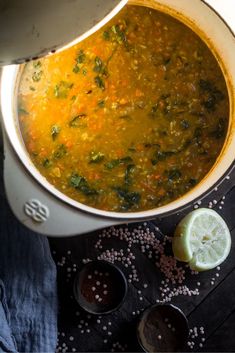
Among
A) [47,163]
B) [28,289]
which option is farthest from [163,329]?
Result: [47,163]

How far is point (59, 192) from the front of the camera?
1.86 metres

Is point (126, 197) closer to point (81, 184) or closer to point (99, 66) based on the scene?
point (81, 184)

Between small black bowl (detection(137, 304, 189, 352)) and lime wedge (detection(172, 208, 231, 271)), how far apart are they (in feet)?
0.62

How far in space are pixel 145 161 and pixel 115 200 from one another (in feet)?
0.57

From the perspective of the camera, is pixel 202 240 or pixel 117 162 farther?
pixel 202 240

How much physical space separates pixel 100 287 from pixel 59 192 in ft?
1.71

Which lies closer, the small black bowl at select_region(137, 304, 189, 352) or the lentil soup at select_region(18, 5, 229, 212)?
the lentil soup at select_region(18, 5, 229, 212)

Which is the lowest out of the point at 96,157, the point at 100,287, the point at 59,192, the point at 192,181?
the point at 100,287

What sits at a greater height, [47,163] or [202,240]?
[202,240]

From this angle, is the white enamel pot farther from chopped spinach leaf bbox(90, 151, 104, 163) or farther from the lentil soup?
chopped spinach leaf bbox(90, 151, 104, 163)

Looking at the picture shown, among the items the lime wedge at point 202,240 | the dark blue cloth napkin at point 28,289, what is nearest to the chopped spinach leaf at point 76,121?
the dark blue cloth napkin at point 28,289

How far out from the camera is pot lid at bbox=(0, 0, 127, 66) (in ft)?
4.19

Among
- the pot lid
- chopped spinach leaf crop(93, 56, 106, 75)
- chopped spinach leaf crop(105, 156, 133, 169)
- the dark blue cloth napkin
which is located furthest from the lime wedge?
the pot lid

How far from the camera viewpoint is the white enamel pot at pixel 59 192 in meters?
1.82
